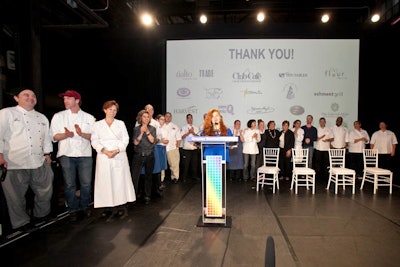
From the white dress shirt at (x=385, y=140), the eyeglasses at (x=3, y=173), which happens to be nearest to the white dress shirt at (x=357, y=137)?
the white dress shirt at (x=385, y=140)

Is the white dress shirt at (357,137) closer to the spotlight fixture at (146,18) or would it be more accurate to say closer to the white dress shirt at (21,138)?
the spotlight fixture at (146,18)

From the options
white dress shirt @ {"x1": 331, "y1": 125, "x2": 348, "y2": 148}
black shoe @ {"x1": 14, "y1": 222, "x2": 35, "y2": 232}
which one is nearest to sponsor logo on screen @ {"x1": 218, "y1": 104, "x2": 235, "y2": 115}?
white dress shirt @ {"x1": 331, "y1": 125, "x2": 348, "y2": 148}

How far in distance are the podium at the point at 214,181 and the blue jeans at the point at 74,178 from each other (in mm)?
1466

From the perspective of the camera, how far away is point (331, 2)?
7066 millimetres

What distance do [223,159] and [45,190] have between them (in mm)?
2190

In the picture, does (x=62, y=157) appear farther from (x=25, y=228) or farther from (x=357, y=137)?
(x=357, y=137)

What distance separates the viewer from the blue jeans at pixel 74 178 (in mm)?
3408

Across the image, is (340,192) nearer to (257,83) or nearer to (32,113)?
(257,83)

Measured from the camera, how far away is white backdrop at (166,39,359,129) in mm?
6695

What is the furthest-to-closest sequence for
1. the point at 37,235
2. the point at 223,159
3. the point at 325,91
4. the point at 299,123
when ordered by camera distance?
the point at 325,91
the point at 299,123
the point at 223,159
the point at 37,235

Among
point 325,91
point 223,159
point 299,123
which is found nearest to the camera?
point 223,159

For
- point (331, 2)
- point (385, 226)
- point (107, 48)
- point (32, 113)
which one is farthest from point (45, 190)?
point (331, 2)

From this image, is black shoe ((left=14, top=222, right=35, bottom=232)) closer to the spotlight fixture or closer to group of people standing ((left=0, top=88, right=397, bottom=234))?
group of people standing ((left=0, top=88, right=397, bottom=234))

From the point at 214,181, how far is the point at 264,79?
4347mm
